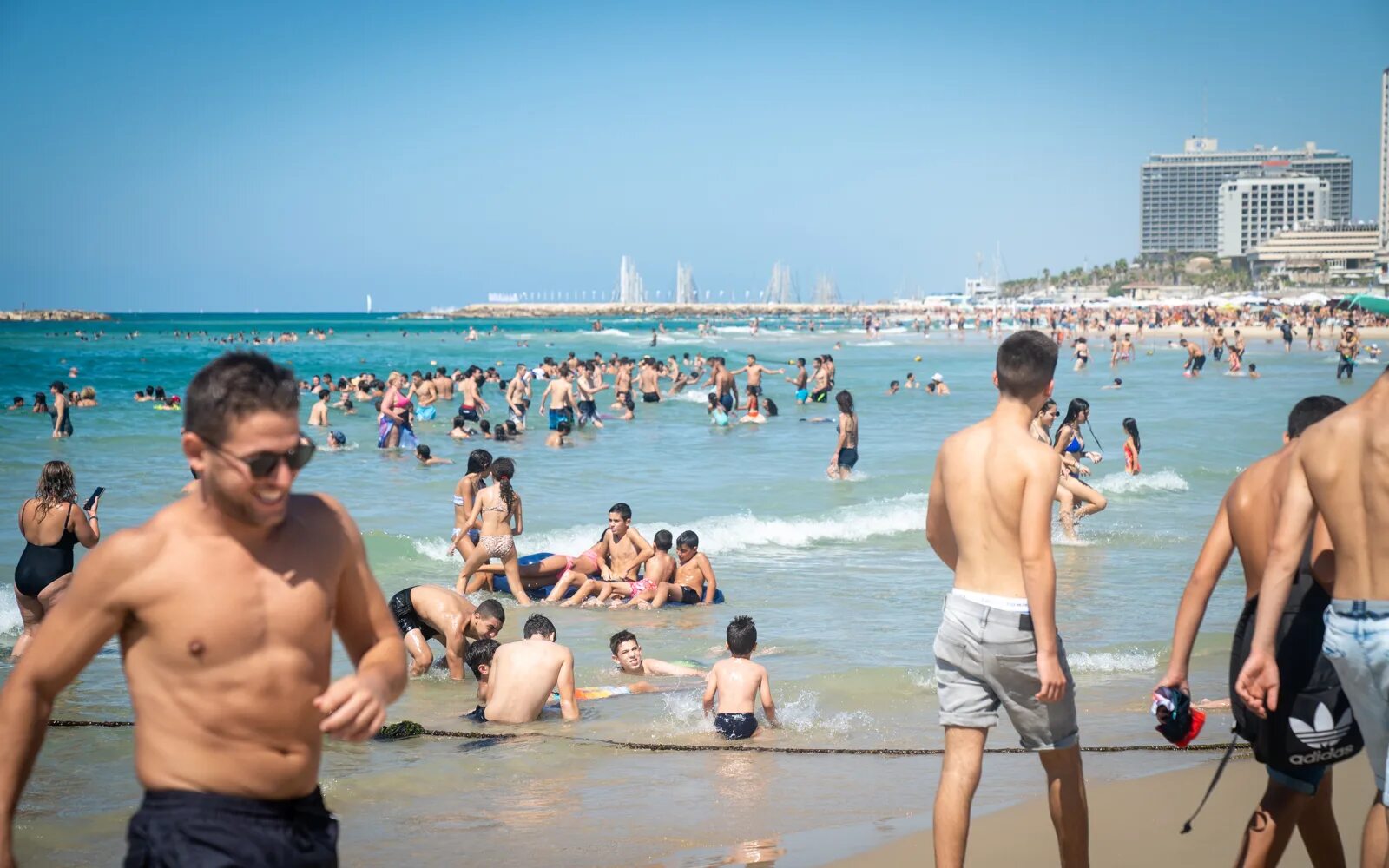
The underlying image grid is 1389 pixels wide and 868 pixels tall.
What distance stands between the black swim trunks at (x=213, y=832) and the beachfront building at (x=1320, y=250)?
454 ft

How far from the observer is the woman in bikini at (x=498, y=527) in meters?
10.3

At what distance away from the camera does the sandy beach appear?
4.45m

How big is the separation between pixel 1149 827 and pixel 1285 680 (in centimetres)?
163

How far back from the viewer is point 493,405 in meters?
33.9

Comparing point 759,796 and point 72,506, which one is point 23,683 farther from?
point 72,506

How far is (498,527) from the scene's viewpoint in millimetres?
10398

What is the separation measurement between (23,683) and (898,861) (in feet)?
10.4

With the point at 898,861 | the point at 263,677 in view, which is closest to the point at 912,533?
the point at 898,861

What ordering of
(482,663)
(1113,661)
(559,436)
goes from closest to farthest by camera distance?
(482,663) → (1113,661) → (559,436)

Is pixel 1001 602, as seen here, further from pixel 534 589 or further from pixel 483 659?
pixel 534 589

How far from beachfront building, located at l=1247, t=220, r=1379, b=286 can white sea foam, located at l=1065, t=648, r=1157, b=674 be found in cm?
13158

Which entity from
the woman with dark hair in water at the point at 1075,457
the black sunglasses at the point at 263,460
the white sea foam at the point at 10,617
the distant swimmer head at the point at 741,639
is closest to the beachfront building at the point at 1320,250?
the woman with dark hair in water at the point at 1075,457

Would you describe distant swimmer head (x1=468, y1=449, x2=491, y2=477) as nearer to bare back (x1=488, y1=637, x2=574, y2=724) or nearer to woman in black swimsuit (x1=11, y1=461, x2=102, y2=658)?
woman in black swimsuit (x1=11, y1=461, x2=102, y2=658)

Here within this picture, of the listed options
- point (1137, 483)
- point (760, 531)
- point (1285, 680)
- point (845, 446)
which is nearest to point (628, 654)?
point (1285, 680)
